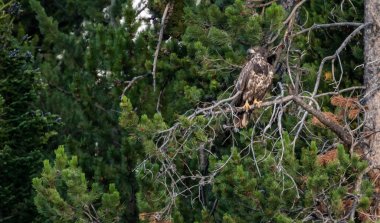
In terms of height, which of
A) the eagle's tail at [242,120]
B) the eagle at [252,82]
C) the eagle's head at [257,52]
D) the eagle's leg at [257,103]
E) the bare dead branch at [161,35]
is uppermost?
the bare dead branch at [161,35]

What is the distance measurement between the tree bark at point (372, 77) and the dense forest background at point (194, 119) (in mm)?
15

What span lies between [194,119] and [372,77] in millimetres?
2134

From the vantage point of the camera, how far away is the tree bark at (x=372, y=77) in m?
11.6

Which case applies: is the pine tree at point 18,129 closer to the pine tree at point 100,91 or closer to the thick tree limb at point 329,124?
the pine tree at point 100,91

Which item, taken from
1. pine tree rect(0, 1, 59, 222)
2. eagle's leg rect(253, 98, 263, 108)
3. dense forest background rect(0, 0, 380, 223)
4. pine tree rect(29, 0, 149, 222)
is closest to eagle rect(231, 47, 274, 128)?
eagle's leg rect(253, 98, 263, 108)

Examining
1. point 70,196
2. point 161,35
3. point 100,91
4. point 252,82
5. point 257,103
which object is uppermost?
point 161,35

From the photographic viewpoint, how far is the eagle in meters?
11.5

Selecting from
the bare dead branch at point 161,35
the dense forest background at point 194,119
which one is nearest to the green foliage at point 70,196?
the dense forest background at point 194,119

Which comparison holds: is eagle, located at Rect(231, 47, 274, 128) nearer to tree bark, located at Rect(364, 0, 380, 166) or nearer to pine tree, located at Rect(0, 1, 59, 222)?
tree bark, located at Rect(364, 0, 380, 166)

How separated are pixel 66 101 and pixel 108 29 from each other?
2.04 meters

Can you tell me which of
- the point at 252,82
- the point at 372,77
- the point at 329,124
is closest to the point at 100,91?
the point at 252,82

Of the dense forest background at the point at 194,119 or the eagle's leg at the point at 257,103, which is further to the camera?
the eagle's leg at the point at 257,103

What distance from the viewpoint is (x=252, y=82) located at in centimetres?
1161

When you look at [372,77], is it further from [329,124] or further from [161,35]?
[161,35]
